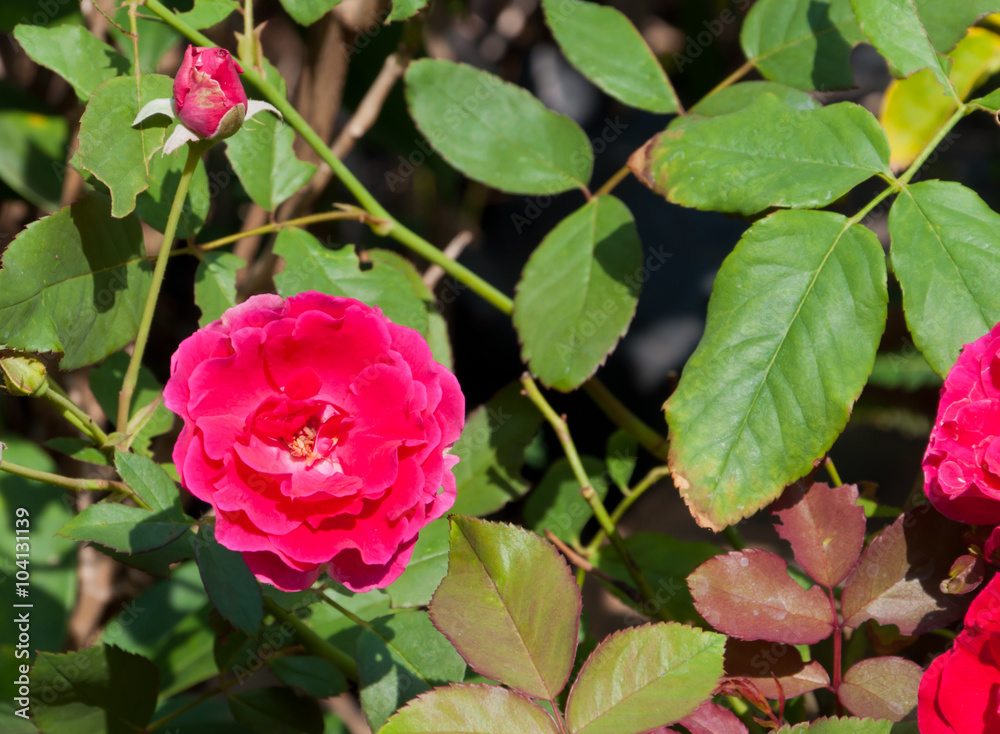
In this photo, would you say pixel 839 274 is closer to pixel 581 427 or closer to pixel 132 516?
pixel 132 516

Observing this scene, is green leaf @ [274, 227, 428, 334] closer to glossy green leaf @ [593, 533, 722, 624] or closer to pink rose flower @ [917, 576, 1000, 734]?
glossy green leaf @ [593, 533, 722, 624]

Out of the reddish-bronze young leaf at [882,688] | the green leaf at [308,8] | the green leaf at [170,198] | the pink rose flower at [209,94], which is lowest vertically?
the reddish-bronze young leaf at [882,688]

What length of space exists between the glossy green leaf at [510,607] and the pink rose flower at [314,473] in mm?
40

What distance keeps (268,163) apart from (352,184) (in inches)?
3.5

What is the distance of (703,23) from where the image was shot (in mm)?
1857

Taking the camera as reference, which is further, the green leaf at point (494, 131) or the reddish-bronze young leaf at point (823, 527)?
the green leaf at point (494, 131)

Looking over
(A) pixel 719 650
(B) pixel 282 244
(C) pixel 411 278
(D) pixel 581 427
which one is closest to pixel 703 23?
(D) pixel 581 427

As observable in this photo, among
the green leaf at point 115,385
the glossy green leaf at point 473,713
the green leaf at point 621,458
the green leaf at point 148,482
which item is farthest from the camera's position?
the green leaf at point 621,458

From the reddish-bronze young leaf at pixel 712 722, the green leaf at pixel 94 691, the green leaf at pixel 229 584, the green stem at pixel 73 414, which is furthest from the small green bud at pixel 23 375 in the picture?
the reddish-bronze young leaf at pixel 712 722

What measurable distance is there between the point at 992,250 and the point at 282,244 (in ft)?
1.85

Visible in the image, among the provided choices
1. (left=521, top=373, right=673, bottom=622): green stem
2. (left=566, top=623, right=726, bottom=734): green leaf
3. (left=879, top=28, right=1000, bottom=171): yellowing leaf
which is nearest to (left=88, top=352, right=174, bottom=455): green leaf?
(left=521, top=373, right=673, bottom=622): green stem

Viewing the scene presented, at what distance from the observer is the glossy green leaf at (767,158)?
605 millimetres

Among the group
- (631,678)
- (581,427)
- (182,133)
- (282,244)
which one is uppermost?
(182,133)

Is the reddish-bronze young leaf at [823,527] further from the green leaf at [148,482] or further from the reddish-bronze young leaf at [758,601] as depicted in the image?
the green leaf at [148,482]
